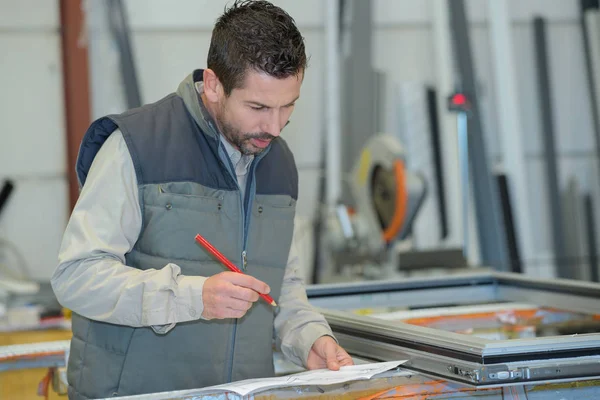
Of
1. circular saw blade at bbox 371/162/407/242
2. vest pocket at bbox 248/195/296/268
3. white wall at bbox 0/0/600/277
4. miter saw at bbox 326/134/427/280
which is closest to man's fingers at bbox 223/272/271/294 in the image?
vest pocket at bbox 248/195/296/268

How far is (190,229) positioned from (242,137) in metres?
0.20

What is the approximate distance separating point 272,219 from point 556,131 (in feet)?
13.8

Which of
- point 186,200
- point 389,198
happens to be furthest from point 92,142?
point 389,198

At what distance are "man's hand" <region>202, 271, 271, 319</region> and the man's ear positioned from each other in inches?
14.3

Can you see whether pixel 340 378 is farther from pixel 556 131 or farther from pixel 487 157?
pixel 556 131

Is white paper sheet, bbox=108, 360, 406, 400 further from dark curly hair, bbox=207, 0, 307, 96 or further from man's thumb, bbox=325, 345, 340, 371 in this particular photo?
dark curly hair, bbox=207, 0, 307, 96

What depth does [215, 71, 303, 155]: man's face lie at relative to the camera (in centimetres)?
143

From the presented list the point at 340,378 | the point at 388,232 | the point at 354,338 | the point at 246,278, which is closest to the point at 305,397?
the point at 340,378

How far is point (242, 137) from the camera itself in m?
1.50

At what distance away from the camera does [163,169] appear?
1497 millimetres

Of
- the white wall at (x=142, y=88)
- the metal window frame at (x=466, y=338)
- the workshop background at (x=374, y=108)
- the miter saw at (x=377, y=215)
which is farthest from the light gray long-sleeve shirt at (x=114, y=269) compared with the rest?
the white wall at (x=142, y=88)

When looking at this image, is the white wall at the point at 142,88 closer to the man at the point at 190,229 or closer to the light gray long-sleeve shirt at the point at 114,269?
the man at the point at 190,229

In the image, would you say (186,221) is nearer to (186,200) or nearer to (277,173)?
(186,200)

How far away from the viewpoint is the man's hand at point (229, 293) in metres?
1.30
